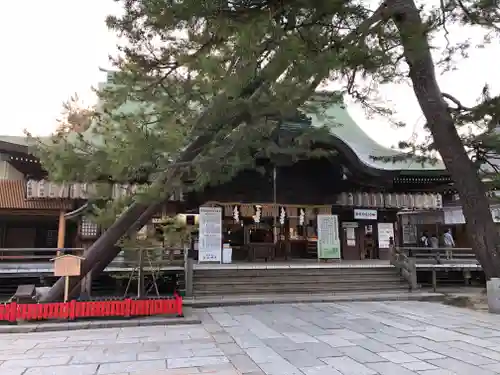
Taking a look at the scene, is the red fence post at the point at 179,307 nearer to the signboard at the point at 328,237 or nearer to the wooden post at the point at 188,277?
the wooden post at the point at 188,277

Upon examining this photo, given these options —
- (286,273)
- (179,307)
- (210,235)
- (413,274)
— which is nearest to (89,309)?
(179,307)

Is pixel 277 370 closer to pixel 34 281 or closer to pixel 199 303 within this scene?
pixel 199 303

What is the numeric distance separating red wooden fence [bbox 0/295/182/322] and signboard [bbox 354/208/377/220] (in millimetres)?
9693

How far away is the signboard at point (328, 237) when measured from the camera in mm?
14656

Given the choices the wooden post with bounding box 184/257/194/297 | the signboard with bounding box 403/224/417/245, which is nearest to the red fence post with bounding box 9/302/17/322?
the wooden post with bounding box 184/257/194/297

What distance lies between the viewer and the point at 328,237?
1488 cm

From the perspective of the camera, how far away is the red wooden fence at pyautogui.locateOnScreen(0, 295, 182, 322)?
757 centimetres

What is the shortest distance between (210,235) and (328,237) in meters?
4.53

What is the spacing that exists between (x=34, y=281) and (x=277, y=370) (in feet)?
28.2

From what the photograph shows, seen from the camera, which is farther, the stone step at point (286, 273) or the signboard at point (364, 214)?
the signboard at point (364, 214)

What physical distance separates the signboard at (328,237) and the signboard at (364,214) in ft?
4.54

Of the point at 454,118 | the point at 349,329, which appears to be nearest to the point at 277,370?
the point at 349,329

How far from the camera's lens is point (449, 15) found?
7.46 meters

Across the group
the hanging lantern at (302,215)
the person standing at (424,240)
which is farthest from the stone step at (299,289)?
the person standing at (424,240)
